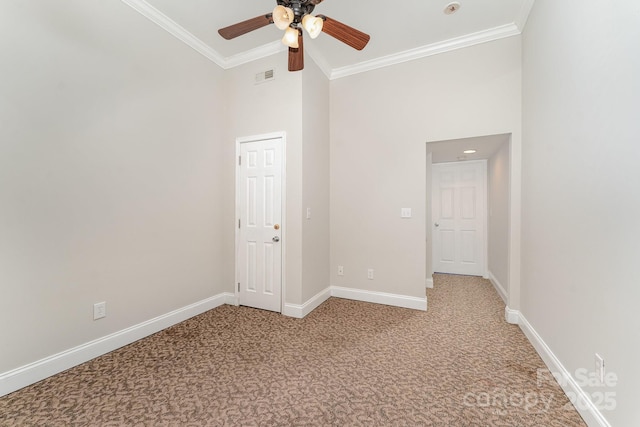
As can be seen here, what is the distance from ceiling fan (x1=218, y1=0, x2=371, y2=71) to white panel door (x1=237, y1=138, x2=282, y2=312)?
1321 millimetres

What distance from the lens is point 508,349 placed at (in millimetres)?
2279

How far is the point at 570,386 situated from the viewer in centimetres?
167


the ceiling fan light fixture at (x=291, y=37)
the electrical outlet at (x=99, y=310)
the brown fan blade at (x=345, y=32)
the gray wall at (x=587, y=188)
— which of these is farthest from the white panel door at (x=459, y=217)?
the electrical outlet at (x=99, y=310)

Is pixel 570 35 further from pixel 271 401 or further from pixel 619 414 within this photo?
pixel 271 401

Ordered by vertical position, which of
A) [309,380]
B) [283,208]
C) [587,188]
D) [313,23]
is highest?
[313,23]

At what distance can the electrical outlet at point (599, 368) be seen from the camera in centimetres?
136

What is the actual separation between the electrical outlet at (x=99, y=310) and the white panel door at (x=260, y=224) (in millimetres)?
1378

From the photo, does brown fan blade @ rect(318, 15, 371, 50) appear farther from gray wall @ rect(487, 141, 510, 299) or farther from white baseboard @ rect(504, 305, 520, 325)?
white baseboard @ rect(504, 305, 520, 325)

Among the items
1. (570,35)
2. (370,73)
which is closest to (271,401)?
(570,35)

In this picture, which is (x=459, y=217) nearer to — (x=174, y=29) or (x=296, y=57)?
(x=296, y=57)

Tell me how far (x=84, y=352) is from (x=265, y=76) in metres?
3.24

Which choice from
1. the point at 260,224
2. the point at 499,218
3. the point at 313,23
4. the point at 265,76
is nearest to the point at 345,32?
the point at 313,23

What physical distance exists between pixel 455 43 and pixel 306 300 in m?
3.45

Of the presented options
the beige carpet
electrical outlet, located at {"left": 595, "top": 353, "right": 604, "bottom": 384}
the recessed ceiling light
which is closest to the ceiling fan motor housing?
the recessed ceiling light
